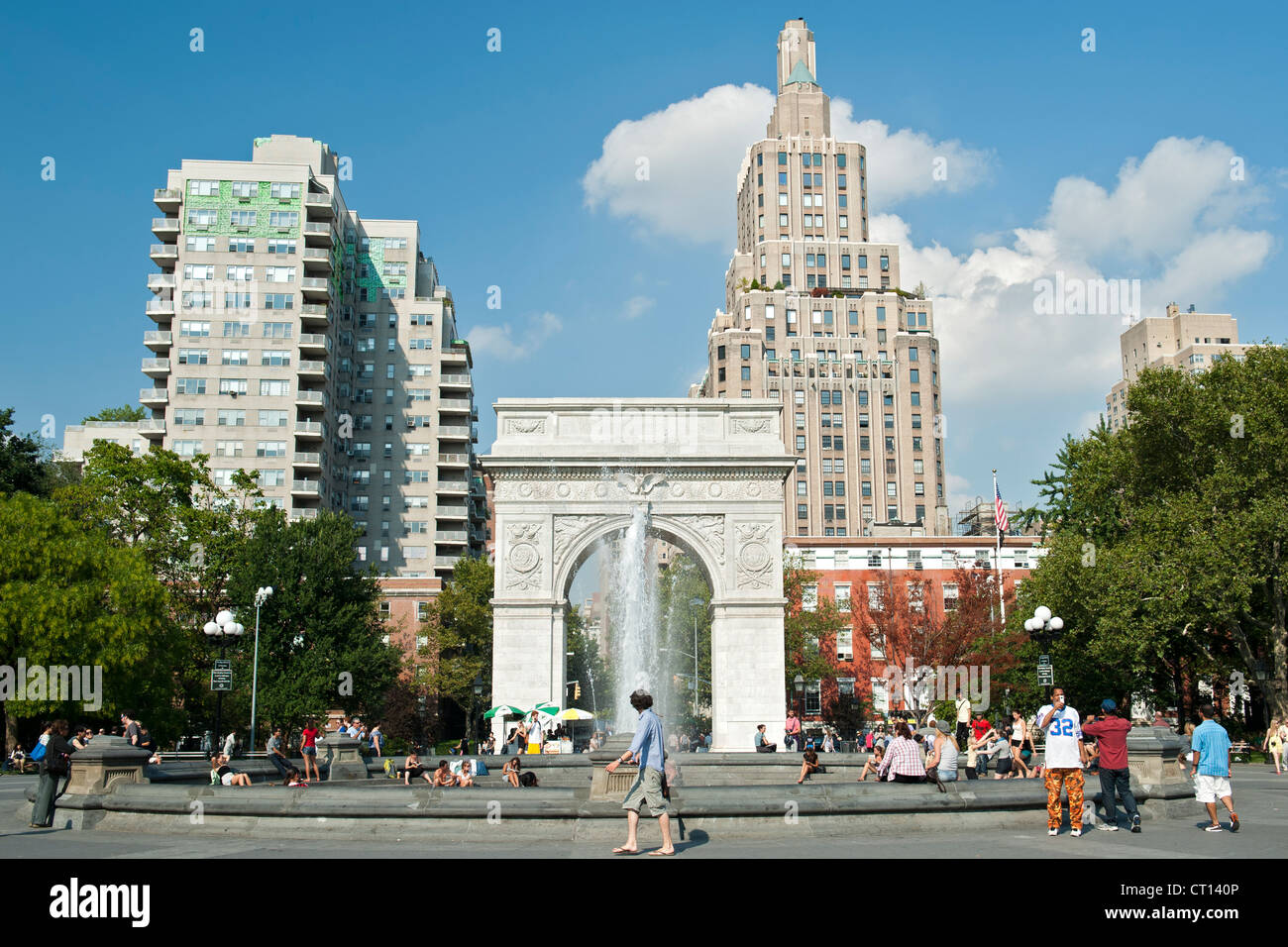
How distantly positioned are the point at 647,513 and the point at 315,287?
36.2m

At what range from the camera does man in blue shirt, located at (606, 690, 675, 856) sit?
1105cm

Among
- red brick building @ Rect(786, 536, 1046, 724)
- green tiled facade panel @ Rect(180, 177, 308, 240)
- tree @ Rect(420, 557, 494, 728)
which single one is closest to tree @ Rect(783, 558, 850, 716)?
red brick building @ Rect(786, 536, 1046, 724)

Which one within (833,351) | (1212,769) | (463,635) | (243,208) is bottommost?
(1212,769)

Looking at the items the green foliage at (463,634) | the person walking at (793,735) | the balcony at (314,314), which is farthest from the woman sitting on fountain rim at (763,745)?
the balcony at (314,314)

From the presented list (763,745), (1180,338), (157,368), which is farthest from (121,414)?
(1180,338)

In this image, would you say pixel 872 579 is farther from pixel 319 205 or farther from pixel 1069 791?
pixel 1069 791

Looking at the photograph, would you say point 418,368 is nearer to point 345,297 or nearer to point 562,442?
point 345,297

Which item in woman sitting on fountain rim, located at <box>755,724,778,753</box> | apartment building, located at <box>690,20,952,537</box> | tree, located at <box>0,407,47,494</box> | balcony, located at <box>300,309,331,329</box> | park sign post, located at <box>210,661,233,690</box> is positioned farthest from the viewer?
apartment building, located at <box>690,20,952,537</box>

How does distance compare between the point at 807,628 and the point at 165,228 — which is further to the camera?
the point at 165,228

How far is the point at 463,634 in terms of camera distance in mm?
59156

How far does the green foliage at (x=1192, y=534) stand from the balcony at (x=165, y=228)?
53.7 m

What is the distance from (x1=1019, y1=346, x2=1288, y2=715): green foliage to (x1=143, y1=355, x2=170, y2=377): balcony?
5079 centimetres

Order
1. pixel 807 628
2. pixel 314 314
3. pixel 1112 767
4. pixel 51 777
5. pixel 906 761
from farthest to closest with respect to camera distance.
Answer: pixel 314 314
pixel 807 628
pixel 906 761
pixel 51 777
pixel 1112 767

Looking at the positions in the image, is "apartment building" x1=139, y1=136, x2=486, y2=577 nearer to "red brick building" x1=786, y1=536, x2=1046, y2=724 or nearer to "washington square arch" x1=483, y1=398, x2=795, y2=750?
"red brick building" x1=786, y1=536, x2=1046, y2=724
